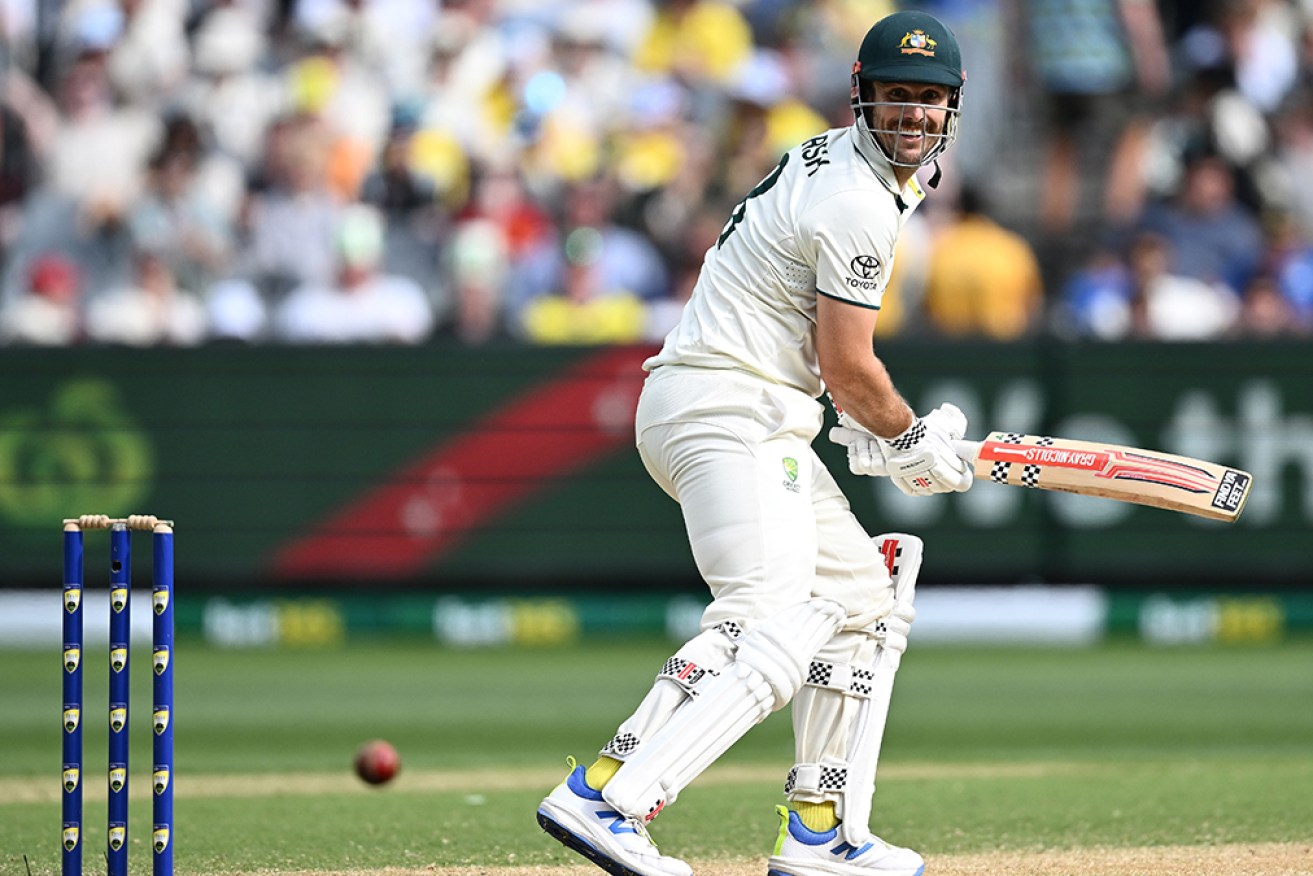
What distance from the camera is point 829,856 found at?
4742 mm

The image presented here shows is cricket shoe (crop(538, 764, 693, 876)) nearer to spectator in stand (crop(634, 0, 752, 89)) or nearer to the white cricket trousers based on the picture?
the white cricket trousers

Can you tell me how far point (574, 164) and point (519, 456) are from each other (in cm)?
212

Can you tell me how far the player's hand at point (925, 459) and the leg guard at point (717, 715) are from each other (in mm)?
427

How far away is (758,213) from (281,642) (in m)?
6.48

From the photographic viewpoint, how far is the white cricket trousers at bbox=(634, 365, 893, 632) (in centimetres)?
450

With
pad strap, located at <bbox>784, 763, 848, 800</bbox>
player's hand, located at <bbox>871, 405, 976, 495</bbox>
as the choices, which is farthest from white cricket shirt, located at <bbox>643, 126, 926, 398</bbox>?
pad strap, located at <bbox>784, 763, 848, 800</bbox>

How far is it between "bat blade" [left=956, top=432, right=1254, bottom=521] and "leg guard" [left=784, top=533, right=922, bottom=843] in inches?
17.4

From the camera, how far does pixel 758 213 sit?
183 inches

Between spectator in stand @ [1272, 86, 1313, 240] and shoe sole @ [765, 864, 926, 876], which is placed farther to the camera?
spectator in stand @ [1272, 86, 1313, 240]

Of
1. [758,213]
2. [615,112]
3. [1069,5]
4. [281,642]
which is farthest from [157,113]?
[758,213]

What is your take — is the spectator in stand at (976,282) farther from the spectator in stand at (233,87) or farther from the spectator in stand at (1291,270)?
the spectator in stand at (233,87)

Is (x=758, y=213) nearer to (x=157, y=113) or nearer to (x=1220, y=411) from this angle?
(x=1220, y=411)

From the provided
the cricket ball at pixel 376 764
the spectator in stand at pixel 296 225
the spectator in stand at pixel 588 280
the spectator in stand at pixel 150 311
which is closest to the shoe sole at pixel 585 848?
the cricket ball at pixel 376 764

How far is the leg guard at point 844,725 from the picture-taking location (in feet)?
15.5
